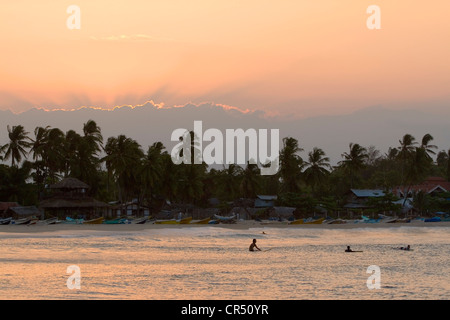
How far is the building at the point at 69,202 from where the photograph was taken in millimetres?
80875

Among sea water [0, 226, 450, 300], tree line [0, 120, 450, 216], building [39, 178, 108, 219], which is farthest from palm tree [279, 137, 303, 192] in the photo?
sea water [0, 226, 450, 300]

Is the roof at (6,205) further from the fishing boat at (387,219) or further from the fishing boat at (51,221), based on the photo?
the fishing boat at (387,219)

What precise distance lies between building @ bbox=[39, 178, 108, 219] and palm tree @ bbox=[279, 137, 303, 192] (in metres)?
30.0

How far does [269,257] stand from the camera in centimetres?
3550

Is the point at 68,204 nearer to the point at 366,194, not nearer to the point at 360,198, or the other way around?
the point at 360,198

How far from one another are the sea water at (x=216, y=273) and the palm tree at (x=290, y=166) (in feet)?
182

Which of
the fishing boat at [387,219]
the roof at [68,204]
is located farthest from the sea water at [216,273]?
the fishing boat at [387,219]

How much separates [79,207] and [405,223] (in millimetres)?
45933

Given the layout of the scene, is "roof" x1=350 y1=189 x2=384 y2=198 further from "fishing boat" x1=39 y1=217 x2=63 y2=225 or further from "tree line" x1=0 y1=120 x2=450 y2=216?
"fishing boat" x1=39 y1=217 x2=63 y2=225

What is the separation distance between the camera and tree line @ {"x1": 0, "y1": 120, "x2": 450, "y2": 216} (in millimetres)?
87500

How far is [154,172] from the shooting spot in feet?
293
